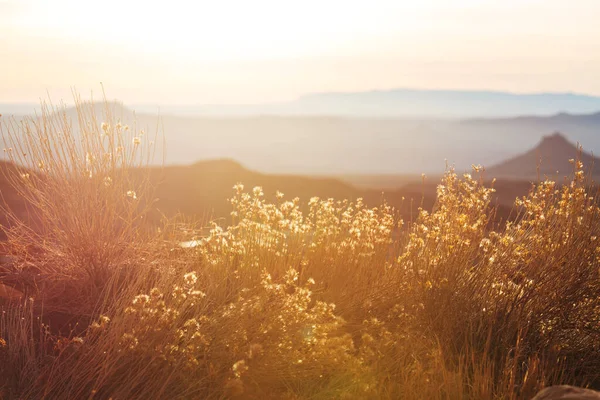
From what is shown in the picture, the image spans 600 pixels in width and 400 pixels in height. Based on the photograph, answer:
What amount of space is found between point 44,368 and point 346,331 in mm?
2189

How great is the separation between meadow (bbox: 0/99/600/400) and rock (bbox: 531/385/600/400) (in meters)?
0.41

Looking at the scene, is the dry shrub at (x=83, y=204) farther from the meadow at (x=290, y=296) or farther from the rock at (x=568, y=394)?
the rock at (x=568, y=394)

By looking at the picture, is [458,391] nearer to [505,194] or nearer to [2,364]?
[2,364]

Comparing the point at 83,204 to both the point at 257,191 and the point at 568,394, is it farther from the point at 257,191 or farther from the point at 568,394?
the point at 568,394

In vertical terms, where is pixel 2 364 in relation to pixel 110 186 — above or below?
below

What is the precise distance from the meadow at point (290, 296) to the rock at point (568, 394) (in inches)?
16.0

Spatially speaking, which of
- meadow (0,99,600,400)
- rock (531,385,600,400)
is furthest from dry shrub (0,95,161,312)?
rock (531,385,600,400)

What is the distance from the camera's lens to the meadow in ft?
12.6

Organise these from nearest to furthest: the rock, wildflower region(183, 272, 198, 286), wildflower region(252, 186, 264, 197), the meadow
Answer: the rock
the meadow
wildflower region(183, 272, 198, 286)
wildflower region(252, 186, 264, 197)

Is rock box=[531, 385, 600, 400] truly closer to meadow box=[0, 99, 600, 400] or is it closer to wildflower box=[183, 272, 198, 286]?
meadow box=[0, 99, 600, 400]

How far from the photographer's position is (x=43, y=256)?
607 cm

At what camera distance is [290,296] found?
4.49 meters

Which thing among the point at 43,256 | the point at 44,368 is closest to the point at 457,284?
the point at 44,368

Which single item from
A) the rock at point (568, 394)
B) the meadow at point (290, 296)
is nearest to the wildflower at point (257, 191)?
the meadow at point (290, 296)
